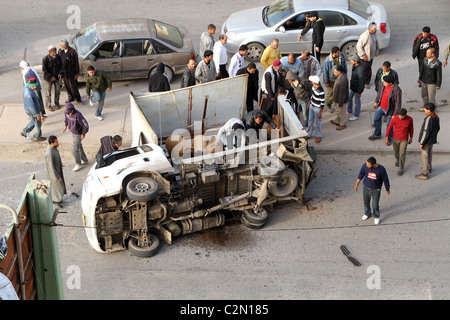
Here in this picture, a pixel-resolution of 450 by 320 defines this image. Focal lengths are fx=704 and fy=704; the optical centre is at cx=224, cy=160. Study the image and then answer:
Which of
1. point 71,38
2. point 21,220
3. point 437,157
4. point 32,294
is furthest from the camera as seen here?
point 71,38

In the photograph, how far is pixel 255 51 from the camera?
17469 mm

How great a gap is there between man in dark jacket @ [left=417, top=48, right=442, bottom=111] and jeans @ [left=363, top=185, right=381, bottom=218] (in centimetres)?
413

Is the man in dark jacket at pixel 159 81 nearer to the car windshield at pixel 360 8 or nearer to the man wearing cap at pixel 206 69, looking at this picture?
the man wearing cap at pixel 206 69

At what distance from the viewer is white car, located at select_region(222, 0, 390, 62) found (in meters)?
17.2

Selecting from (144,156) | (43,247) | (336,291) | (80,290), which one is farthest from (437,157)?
(43,247)

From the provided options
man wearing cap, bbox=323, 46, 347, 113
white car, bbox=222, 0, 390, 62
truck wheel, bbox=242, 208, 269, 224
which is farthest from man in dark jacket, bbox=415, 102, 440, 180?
white car, bbox=222, 0, 390, 62

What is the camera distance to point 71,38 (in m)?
16.9

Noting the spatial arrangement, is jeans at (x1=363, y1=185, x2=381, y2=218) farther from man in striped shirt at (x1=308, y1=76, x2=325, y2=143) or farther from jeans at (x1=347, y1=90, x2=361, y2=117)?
jeans at (x1=347, y1=90, x2=361, y2=117)

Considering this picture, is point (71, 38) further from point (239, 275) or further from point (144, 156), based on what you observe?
point (239, 275)

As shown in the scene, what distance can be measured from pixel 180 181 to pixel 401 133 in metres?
4.52

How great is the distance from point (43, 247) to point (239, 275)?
3730mm

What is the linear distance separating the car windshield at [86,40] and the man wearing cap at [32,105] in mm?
2149

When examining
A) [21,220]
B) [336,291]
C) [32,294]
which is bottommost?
[336,291]

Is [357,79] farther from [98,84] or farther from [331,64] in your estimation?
[98,84]
